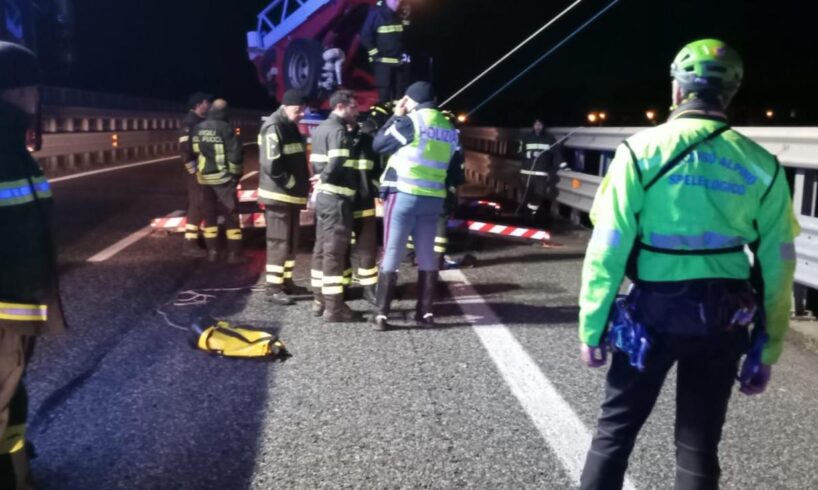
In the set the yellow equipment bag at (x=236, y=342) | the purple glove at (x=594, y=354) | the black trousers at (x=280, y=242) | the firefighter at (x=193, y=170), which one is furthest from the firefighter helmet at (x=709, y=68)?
the firefighter at (x=193, y=170)

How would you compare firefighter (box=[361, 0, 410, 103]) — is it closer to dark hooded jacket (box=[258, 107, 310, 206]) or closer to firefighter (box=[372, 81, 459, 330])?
dark hooded jacket (box=[258, 107, 310, 206])

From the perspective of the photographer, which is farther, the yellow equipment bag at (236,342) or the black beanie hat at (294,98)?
the black beanie hat at (294,98)

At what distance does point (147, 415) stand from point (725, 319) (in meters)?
3.09

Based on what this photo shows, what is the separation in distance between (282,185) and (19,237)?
422cm

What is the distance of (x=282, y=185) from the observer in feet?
23.7

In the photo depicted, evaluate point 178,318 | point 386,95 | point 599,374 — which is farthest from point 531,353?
point 386,95

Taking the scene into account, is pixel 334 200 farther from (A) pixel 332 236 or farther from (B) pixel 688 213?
(B) pixel 688 213

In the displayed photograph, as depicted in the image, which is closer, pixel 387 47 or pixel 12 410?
pixel 12 410

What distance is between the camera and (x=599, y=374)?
5.23 metres

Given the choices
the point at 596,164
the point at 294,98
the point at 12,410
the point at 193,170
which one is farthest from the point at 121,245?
the point at 596,164

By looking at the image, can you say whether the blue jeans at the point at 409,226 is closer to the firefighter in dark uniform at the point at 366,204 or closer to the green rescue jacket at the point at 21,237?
the firefighter in dark uniform at the point at 366,204

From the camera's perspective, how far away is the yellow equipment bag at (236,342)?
17.7ft

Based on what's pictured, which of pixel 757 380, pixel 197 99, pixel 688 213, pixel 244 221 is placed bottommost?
pixel 244 221

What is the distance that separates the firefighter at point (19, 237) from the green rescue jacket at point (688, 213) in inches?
81.7
